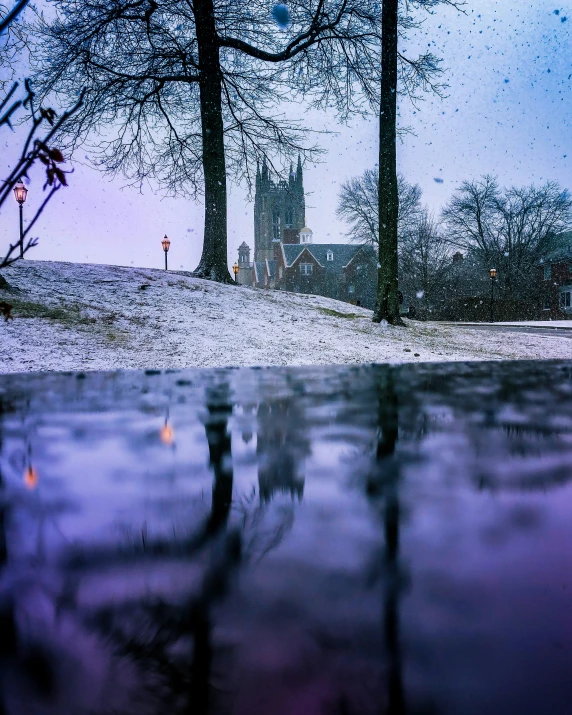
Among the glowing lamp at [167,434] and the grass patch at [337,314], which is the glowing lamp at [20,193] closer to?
the grass patch at [337,314]

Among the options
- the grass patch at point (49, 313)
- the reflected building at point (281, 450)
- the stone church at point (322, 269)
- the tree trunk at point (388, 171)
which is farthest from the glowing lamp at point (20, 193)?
the stone church at point (322, 269)

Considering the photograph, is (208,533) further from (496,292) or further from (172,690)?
(496,292)

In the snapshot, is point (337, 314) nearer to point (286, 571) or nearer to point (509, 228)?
point (286, 571)

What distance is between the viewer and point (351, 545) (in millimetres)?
1190

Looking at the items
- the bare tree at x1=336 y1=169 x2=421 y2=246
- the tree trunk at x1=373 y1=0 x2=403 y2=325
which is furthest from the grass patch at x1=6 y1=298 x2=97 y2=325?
the bare tree at x1=336 y1=169 x2=421 y2=246

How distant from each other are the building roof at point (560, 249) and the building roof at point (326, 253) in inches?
935

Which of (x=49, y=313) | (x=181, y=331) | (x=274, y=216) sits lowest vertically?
(x=181, y=331)

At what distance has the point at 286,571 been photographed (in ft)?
3.44

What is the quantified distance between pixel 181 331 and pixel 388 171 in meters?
6.37

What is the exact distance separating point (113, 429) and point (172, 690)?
79.8 inches

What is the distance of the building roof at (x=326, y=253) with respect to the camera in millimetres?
67812

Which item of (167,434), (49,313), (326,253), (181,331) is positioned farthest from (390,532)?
(326,253)

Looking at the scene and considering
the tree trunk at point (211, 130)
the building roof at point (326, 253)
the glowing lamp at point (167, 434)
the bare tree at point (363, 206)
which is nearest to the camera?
the glowing lamp at point (167, 434)

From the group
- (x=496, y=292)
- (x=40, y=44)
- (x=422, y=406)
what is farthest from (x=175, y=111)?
(x=496, y=292)
